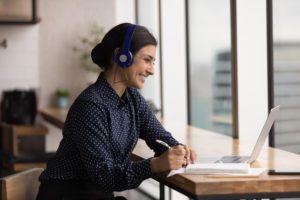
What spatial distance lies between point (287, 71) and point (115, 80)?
1616 millimetres

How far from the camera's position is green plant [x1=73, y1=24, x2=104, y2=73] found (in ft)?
23.0

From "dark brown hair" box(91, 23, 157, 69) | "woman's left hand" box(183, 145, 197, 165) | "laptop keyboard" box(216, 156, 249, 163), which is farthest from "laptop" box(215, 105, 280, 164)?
"dark brown hair" box(91, 23, 157, 69)

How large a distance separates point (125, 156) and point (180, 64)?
3.36 metres

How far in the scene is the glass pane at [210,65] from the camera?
4.74 m

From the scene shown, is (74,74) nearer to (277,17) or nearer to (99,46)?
(277,17)

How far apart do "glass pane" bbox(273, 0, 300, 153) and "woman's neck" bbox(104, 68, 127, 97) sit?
151 centimetres

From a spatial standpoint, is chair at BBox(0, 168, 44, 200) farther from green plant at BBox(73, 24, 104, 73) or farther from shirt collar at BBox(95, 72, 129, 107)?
green plant at BBox(73, 24, 104, 73)

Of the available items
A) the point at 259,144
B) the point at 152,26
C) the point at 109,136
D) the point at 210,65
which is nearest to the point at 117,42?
the point at 109,136

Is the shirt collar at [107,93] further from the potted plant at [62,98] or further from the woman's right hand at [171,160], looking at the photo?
the potted plant at [62,98]

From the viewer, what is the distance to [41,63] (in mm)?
7152

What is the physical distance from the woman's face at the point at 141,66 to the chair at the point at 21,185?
478 mm

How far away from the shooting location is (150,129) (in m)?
2.62

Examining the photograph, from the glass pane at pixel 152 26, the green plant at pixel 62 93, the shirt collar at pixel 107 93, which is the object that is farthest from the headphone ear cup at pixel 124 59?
the green plant at pixel 62 93

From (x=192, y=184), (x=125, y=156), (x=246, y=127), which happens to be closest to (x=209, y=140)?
(x=246, y=127)
